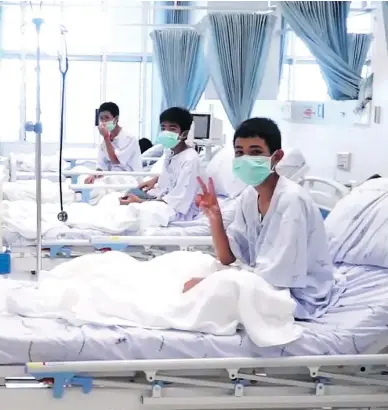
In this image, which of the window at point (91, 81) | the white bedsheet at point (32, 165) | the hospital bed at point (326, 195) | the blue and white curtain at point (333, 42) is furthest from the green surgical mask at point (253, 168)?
the window at point (91, 81)

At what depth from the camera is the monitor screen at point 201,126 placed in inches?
215

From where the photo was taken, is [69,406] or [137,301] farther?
[137,301]

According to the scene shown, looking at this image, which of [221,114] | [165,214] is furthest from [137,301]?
[221,114]

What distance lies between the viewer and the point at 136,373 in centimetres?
238

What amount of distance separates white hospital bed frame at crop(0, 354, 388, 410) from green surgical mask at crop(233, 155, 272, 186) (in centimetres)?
70

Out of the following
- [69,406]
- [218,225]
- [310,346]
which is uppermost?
[218,225]

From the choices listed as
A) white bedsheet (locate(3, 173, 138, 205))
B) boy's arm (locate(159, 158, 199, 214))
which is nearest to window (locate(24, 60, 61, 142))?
white bedsheet (locate(3, 173, 138, 205))

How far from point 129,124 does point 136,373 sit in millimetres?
8093

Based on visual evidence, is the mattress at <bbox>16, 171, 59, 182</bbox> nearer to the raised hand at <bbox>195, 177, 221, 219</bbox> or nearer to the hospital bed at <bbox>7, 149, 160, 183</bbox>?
the hospital bed at <bbox>7, 149, 160, 183</bbox>

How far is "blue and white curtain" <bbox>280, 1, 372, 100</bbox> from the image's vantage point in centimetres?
506

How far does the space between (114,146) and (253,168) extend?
3702 millimetres

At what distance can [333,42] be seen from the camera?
5.17 metres

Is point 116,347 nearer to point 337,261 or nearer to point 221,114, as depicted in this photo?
point 337,261

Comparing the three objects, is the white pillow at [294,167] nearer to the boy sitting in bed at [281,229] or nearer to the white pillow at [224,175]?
the white pillow at [224,175]
